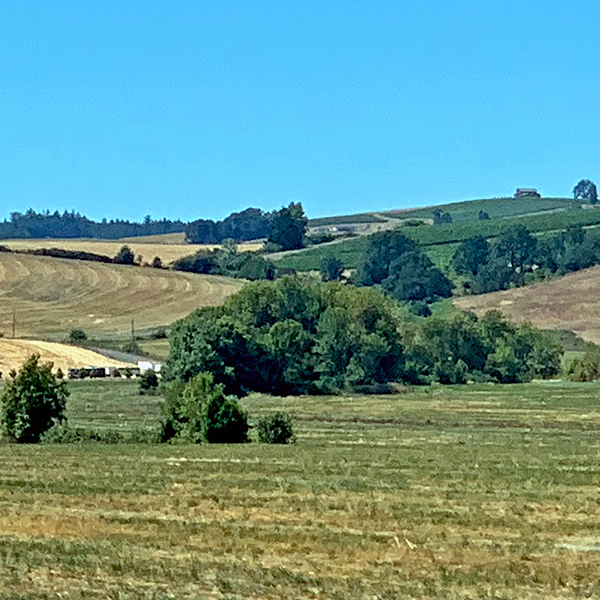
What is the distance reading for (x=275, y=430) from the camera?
162 feet

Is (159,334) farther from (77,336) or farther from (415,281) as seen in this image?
(415,281)

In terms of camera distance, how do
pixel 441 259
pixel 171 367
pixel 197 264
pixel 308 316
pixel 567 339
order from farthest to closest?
pixel 441 259 < pixel 197 264 < pixel 567 339 < pixel 308 316 < pixel 171 367

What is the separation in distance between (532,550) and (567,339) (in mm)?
113599

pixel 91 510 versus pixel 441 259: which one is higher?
pixel 441 259

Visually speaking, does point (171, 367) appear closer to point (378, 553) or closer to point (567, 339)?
point (567, 339)

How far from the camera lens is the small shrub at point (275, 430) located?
49406mm

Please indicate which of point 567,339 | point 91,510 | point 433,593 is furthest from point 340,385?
point 433,593

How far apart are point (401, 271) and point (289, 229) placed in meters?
31.3

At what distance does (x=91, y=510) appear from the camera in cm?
2692

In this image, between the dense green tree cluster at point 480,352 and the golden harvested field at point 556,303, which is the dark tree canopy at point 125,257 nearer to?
the golden harvested field at point 556,303

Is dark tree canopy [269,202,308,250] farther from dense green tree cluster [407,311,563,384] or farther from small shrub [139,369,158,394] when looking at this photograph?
small shrub [139,369,158,394]

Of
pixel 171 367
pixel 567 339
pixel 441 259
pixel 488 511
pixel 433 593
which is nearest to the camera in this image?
pixel 433 593

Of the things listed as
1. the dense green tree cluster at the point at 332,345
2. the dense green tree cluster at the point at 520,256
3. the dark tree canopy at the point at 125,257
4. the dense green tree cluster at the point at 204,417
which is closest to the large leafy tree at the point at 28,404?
the dense green tree cluster at the point at 204,417

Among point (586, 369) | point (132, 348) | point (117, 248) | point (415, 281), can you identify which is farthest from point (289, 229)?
point (586, 369)
